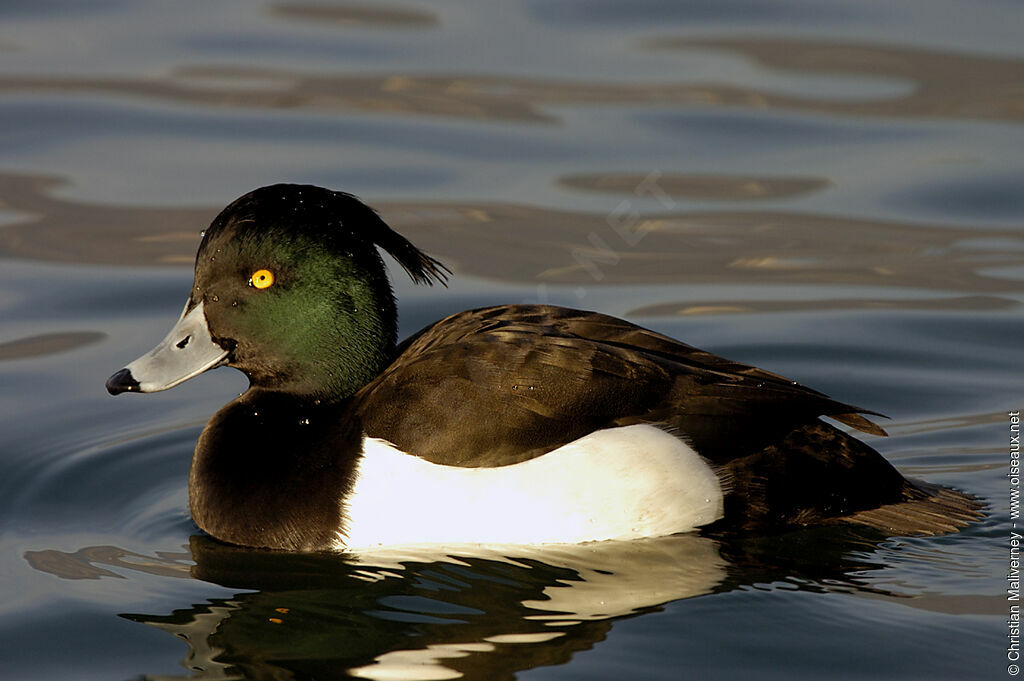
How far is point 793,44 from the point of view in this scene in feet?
33.4

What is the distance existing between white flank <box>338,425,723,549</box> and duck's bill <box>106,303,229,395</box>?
770 millimetres

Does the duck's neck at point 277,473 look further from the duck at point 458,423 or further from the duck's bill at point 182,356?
the duck's bill at point 182,356

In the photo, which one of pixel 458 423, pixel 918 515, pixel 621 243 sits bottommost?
pixel 918 515

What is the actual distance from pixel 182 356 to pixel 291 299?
44 cm

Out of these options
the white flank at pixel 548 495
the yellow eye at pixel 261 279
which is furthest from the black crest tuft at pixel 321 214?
the white flank at pixel 548 495

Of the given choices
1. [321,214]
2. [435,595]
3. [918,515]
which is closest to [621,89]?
[321,214]

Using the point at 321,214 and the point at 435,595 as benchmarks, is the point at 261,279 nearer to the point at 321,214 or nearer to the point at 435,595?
the point at 321,214

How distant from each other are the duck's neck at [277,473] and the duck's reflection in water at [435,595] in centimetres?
8

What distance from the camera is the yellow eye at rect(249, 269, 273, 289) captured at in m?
5.20

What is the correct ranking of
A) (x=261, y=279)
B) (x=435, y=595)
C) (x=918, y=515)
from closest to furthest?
(x=435, y=595) < (x=918, y=515) < (x=261, y=279)

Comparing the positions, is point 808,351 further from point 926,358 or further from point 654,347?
point 654,347
